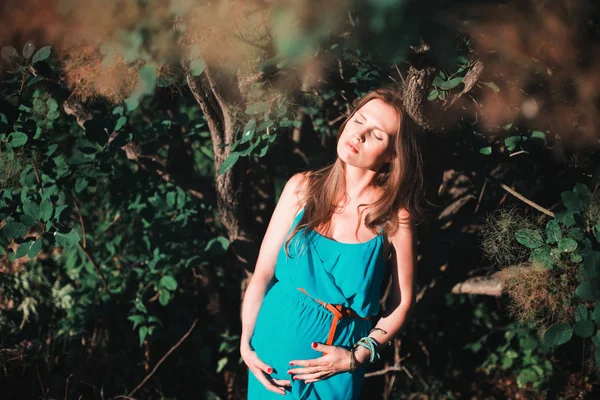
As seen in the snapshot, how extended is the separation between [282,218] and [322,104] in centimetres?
89

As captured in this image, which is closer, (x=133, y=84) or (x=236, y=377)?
(x=133, y=84)

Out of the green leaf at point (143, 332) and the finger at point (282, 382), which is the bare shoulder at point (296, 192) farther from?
the green leaf at point (143, 332)

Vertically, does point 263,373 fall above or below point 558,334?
above

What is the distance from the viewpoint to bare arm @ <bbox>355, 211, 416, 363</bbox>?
1.66 metres

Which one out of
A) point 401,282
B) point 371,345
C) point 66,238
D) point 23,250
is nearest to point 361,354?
point 371,345

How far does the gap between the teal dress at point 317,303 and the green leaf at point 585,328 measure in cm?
58

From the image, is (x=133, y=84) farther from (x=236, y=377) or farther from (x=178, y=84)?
(x=236, y=377)

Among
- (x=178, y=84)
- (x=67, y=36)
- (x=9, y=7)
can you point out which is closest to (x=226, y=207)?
(x=178, y=84)

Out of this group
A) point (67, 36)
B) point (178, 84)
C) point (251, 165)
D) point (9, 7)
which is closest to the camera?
point (9, 7)

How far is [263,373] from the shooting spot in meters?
1.69

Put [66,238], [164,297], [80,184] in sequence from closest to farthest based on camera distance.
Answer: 1. [66,238]
2. [80,184]
3. [164,297]

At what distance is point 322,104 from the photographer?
2.46 m

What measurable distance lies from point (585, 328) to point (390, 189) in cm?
68

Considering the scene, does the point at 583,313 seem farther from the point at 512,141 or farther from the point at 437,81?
the point at 437,81
